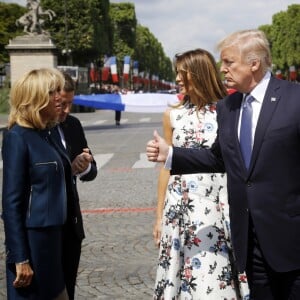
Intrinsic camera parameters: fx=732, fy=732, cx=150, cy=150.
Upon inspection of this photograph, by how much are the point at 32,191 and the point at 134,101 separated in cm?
1510

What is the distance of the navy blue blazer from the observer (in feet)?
11.6

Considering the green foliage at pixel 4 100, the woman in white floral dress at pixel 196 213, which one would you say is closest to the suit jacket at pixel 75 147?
the woman in white floral dress at pixel 196 213

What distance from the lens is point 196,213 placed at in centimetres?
415

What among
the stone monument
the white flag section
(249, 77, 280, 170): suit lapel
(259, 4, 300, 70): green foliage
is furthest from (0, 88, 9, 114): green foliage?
(259, 4, 300, 70): green foliage

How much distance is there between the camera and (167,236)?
4238mm

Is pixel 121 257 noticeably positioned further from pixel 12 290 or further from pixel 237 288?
pixel 12 290

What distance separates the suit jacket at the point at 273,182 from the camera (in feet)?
11.1

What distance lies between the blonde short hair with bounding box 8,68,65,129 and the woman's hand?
27.0 inches

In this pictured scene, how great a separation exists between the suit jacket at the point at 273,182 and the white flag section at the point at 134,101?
1192cm

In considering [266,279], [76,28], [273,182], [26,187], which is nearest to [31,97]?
[26,187]

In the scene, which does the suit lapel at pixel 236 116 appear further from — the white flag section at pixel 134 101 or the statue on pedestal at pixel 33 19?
the statue on pedestal at pixel 33 19

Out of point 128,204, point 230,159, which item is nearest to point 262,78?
point 230,159

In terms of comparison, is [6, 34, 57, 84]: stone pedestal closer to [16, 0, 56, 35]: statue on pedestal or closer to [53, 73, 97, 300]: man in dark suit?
Result: [16, 0, 56, 35]: statue on pedestal

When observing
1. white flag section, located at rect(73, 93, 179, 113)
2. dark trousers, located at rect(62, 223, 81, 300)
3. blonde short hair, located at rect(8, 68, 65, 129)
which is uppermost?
blonde short hair, located at rect(8, 68, 65, 129)
